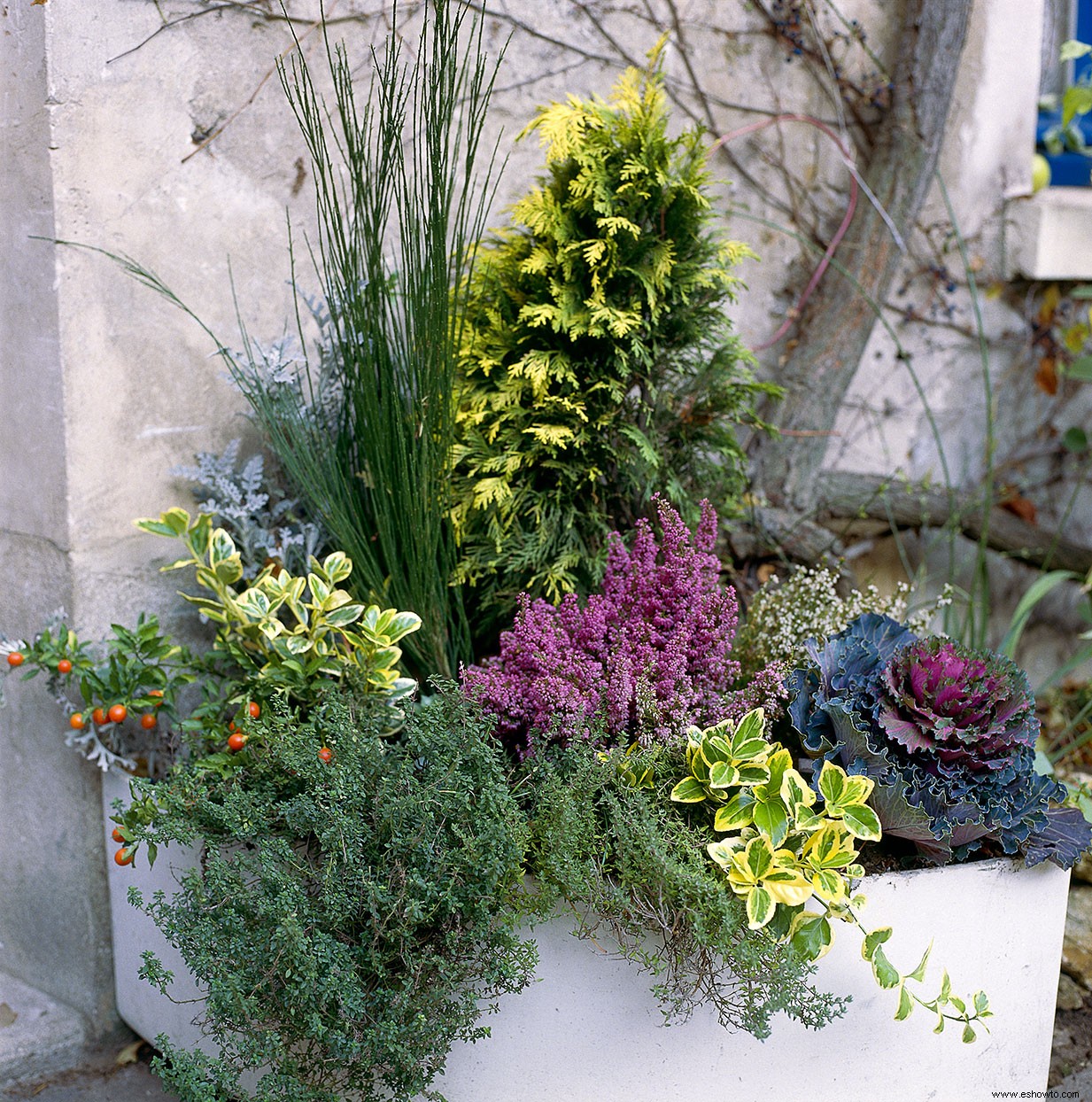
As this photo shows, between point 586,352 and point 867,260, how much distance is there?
1203 millimetres

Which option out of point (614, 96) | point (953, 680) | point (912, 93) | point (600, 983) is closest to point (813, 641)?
point (953, 680)

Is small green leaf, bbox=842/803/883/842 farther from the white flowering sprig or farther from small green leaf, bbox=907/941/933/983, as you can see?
the white flowering sprig

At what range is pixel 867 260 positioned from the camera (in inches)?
112

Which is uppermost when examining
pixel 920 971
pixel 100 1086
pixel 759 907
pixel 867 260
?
pixel 867 260

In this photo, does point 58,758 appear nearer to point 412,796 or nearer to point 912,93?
point 412,796

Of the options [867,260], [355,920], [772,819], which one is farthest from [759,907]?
[867,260]

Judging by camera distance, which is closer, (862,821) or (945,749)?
(862,821)

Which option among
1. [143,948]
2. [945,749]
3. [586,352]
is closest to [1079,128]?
[586,352]

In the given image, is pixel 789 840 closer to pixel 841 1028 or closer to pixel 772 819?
pixel 772 819

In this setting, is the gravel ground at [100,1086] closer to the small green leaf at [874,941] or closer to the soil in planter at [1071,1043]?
the small green leaf at [874,941]

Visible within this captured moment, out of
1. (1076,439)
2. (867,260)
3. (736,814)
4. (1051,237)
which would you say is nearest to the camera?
(736,814)

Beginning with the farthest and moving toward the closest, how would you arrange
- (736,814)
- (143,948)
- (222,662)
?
(222,662) < (143,948) < (736,814)

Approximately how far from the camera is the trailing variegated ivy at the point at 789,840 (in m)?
1.42

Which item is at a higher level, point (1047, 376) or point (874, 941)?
point (1047, 376)
